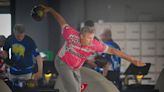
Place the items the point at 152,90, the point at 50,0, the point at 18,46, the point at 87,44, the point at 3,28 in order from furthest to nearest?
the point at 50,0, the point at 3,28, the point at 18,46, the point at 87,44, the point at 152,90

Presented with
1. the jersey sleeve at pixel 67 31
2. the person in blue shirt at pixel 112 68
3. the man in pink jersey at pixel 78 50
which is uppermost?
the jersey sleeve at pixel 67 31

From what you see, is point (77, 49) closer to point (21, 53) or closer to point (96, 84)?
point (96, 84)

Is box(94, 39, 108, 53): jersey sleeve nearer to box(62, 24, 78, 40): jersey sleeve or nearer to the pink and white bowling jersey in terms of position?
the pink and white bowling jersey

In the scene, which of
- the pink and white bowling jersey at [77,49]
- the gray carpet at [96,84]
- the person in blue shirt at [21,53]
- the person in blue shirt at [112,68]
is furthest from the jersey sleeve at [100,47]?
the person in blue shirt at [21,53]

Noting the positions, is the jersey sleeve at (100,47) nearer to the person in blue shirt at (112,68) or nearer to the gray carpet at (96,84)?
the person in blue shirt at (112,68)

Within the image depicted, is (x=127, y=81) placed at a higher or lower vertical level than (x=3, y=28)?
lower

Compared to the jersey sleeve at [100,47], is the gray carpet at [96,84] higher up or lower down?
lower down

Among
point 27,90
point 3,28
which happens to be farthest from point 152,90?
point 3,28

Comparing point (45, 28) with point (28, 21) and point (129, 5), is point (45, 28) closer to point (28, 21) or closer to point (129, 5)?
point (28, 21)

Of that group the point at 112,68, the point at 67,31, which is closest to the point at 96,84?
the point at 67,31

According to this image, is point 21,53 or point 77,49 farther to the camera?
point 21,53

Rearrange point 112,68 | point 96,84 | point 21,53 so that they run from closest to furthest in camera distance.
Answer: point 96,84, point 21,53, point 112,68

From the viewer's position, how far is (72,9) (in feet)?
26.9

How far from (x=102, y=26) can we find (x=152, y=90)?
10.7 ft
